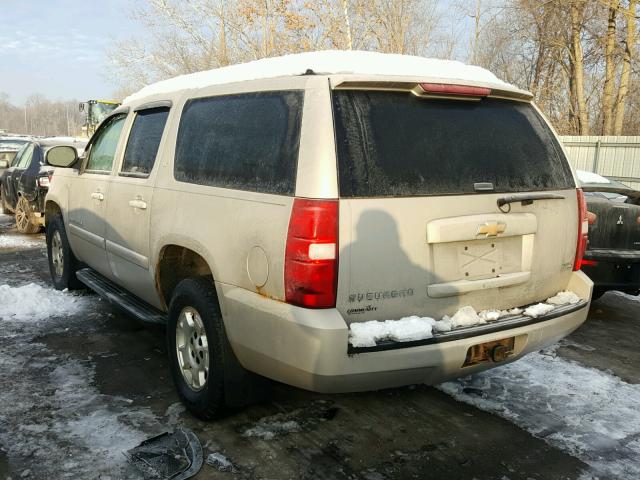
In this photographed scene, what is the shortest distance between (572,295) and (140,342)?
3.30m

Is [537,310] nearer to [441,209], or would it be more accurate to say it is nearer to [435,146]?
[441,209]

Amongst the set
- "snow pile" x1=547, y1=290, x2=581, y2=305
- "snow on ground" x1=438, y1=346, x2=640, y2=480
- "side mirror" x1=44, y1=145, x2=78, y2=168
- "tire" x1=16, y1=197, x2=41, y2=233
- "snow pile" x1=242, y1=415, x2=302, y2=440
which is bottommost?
"snow pile" x1=242, y1=415, x2=302, y2=440

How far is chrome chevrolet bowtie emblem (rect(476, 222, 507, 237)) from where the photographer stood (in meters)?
2.90

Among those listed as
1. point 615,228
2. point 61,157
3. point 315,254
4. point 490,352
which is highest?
point 61,157

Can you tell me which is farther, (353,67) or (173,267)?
(173,267)

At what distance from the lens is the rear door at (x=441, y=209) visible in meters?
2.64

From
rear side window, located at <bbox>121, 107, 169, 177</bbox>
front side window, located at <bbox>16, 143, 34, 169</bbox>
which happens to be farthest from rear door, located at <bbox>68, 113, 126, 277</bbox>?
front side window, located at <bbox>16, 143, 34, 169</bbox>

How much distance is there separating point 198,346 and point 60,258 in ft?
11.8

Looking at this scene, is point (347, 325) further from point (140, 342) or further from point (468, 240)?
point (140, 342)

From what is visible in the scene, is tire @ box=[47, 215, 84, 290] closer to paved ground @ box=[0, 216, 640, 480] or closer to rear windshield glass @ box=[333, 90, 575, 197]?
paved ground @ box=[0, 216, 640, 480]

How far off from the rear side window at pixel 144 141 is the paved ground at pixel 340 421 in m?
1.44

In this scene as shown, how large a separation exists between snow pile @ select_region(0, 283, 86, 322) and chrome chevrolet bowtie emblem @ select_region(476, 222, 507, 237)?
4.15 metres

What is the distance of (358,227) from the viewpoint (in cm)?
260

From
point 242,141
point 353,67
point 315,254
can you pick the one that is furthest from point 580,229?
point 242,141
